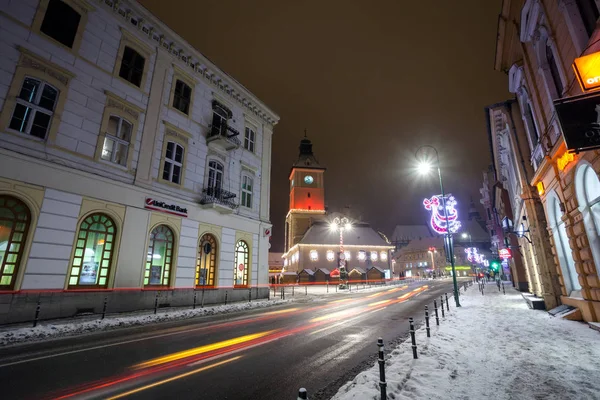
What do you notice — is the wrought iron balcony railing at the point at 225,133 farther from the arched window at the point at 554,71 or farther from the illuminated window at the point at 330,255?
the illuminated window at the point at 330,255

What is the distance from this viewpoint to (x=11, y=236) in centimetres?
1072

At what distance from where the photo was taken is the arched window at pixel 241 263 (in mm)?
20453

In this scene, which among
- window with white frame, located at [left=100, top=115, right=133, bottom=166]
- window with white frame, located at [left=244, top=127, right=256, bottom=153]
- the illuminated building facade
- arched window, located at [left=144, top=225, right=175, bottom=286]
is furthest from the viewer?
window with white frame, located at [left=244, top=127, right=256, bottom=153]

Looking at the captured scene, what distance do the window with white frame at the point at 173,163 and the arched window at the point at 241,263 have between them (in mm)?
6944

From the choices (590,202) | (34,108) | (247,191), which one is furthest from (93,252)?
(590,202)

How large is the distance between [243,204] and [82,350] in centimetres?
1564

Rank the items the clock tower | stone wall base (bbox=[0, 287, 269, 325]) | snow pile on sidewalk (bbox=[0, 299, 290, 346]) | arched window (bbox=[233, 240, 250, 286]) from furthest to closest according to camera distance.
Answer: the clock tower → arched window (bbox=[233, 240, 250, 286]) → stone wall base (bbox=[0, 287, 269, 325]) → snow pile on sidewalk (bbox=[0, 299, 290, 346])

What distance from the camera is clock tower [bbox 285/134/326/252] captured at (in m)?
63.2

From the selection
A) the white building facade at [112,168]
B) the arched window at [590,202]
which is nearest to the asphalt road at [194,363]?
the white building facade at [112,168]

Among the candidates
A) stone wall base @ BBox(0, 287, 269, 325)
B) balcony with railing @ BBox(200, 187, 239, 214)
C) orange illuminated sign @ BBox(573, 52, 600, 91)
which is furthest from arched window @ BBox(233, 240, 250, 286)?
orange illuminated sign @ BBox(573, 52, 600, 91)

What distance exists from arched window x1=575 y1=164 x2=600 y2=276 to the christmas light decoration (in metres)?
9.02

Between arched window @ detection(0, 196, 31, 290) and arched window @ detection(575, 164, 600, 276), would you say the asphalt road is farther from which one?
arched window @ detection(575, 164, 600, 276)

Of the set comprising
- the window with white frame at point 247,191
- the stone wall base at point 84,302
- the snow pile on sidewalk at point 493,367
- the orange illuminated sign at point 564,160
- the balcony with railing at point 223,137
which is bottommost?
the snow pile on sidewalk at point 493,367

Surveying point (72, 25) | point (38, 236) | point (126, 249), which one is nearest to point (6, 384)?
point (38, 236)
